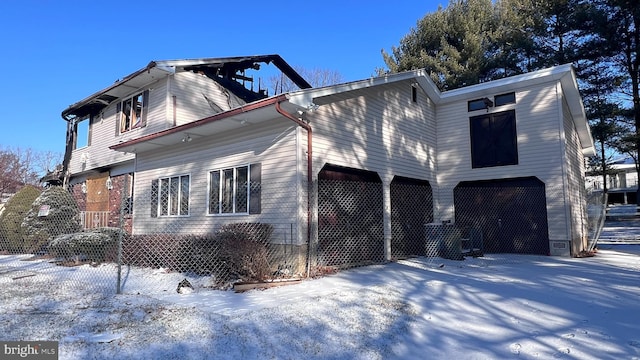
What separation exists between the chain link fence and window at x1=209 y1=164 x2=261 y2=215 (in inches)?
4.1

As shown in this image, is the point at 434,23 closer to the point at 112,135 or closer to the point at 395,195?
the point at 395,195

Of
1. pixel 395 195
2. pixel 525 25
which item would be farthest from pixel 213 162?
pixel 525 25

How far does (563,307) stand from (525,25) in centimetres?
2407

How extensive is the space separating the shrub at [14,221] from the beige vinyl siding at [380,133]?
33.1 feet

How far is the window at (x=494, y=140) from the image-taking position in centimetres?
1170

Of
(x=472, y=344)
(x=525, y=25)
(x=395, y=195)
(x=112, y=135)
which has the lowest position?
(x=472, y=344)

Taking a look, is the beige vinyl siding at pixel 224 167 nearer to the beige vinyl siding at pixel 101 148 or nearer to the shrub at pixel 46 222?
the shrub at pixel 46 222

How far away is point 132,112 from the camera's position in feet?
45.9

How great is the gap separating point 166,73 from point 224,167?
16.6 feet

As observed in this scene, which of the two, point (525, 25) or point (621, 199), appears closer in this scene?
point (525, 25)

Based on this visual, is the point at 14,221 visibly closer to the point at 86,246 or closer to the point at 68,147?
the point at 86,246

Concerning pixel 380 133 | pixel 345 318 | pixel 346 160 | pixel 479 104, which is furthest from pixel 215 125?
pixel 479 104

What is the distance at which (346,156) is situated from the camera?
9.12 m

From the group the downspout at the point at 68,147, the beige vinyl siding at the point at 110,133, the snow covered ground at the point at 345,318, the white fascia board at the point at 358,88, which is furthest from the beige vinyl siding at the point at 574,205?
the downspout at the point at 68,147
